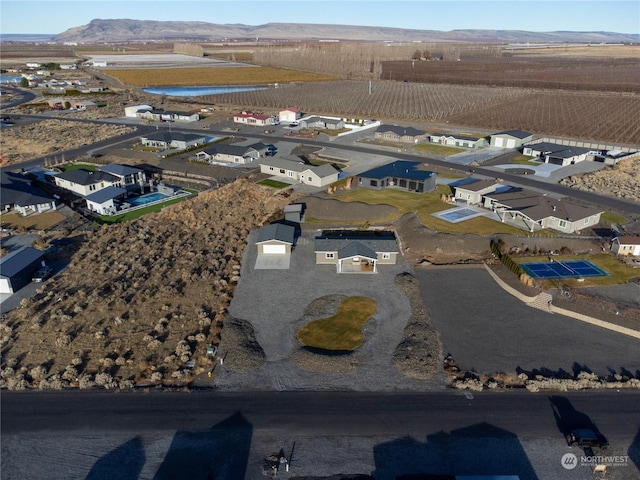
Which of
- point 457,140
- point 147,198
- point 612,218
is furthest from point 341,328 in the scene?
point 457,140

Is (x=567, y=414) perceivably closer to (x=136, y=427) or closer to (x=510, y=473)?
(x=510, y=473)

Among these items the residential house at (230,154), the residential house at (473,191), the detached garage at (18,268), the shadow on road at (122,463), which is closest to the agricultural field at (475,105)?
the residential house at (473,191)

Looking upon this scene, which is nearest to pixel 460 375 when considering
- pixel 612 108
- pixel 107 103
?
pixel 612 108

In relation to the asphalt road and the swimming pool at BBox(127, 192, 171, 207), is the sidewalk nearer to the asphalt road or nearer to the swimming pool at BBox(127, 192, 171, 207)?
the asphalt road

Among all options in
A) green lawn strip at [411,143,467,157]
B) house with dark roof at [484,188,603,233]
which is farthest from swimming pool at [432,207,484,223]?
green lawn strip at [411,143,467,157]

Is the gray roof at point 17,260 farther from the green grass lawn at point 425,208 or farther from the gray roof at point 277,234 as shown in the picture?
the green grass lawn at point 425,208

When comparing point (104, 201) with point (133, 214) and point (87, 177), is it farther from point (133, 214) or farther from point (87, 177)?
point (87, 177)
